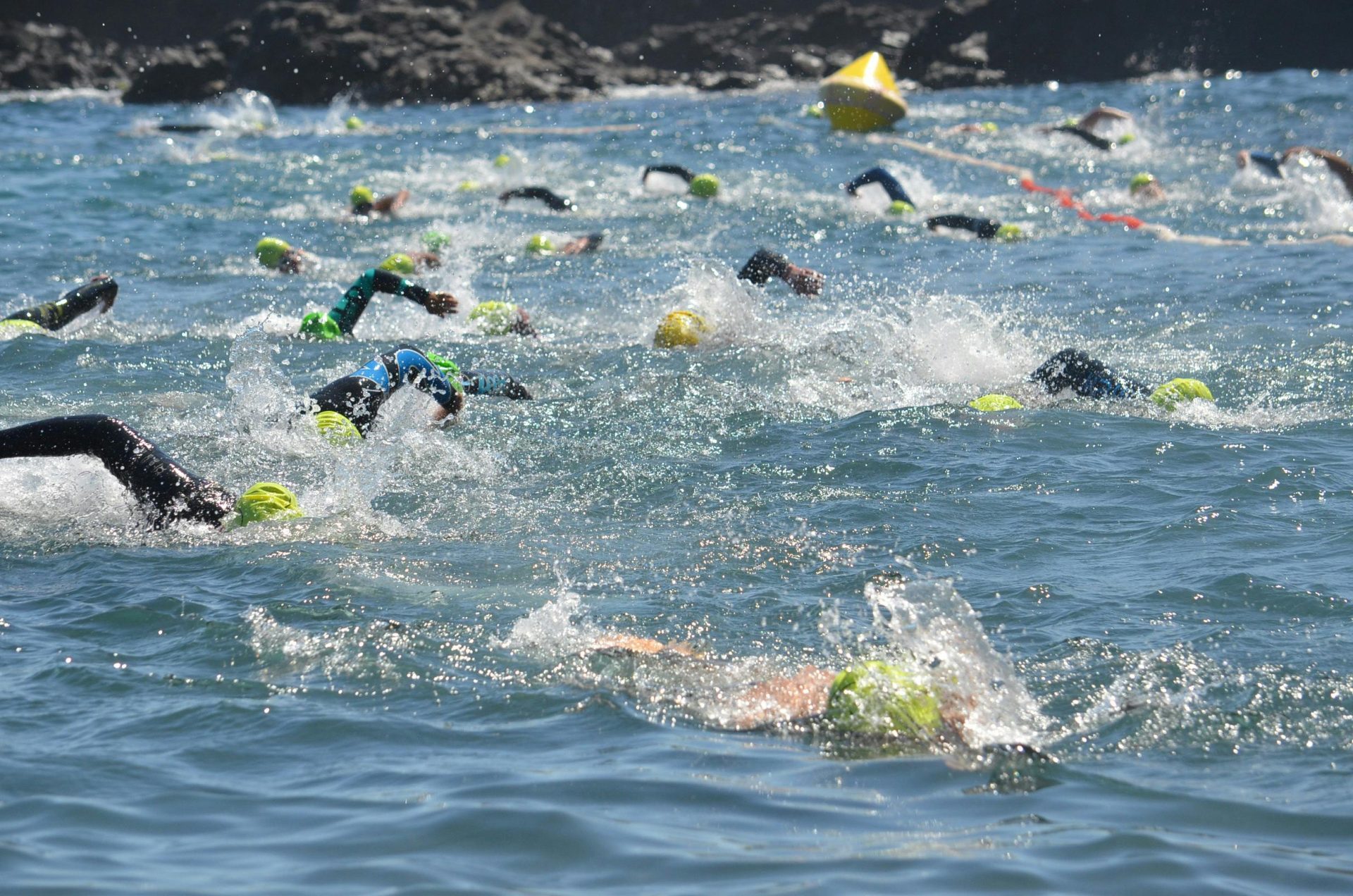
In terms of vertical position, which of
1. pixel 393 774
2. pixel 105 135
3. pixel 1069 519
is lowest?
pixel 393 774

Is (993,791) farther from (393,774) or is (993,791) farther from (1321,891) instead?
(393,774)

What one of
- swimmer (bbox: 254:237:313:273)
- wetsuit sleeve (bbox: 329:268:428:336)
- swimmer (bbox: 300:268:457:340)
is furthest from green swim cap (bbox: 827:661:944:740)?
swimmer (bbox: 254:237:313:273)

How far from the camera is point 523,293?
14812 mm

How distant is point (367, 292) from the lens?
449 inches

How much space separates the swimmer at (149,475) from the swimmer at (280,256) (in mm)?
8551

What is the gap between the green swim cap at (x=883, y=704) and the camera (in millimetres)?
5113

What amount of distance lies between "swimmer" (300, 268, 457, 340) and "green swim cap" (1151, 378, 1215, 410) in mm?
4636

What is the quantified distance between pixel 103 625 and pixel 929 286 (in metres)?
9.96

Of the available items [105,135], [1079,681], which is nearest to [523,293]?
[1079,681]

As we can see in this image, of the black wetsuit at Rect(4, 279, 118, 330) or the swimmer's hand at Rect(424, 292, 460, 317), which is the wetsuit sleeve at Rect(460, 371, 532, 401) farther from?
the black wetsuit at Rect(4, 279, 118, 330)

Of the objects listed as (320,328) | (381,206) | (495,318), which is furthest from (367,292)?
(381,206)

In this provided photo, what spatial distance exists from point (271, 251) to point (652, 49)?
156ft

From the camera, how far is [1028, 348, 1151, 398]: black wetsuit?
979 cm

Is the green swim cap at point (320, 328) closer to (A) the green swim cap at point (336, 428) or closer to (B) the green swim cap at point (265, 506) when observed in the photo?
(A) the green swim cap at point (336, 428)
